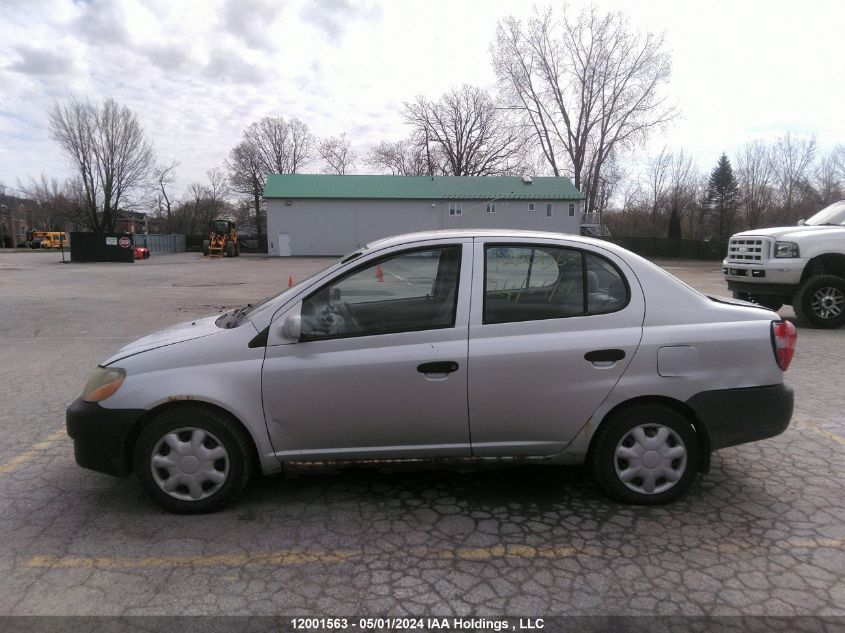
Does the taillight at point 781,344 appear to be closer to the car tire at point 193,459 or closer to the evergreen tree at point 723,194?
the car tire at point 193,459

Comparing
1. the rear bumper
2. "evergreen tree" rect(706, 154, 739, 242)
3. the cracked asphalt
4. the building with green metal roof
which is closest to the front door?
the cracked asphalt

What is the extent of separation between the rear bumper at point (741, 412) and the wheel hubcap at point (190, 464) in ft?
9.03

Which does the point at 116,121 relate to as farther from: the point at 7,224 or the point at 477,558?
the point at 477,558

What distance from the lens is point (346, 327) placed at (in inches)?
132

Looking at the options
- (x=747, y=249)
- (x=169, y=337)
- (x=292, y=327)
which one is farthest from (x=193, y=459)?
(x=747, y=249)

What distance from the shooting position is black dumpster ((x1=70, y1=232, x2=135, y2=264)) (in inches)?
1500

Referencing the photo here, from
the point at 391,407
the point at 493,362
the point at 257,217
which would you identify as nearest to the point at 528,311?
the point at 493,362

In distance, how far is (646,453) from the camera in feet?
11.0

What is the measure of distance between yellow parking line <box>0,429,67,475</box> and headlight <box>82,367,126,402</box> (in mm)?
1226

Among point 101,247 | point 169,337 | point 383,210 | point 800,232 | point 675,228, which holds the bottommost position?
point 169,337

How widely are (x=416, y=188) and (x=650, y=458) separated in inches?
1854

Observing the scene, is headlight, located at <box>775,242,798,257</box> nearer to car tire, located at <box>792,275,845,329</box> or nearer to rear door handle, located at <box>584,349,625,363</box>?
car tire, located at <box>792,275,845,329</box>

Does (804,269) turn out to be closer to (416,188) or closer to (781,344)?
(781,344)

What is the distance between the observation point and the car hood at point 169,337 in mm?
3445
